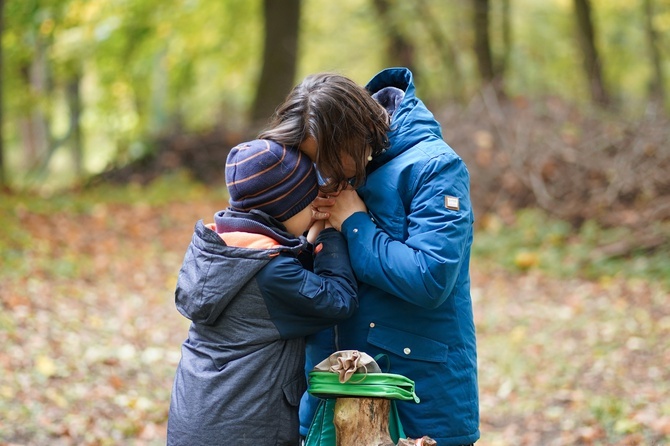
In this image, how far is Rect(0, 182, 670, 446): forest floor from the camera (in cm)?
555

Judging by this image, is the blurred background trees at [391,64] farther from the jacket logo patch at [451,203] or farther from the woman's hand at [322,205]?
the jacket logo patch at [451,203]

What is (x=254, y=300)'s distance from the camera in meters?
2.59

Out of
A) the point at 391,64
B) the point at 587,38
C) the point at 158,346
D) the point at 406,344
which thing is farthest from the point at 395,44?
the point at 406,344

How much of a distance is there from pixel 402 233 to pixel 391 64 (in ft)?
56.9

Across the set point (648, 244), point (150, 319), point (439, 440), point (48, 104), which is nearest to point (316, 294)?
point (439, 440)

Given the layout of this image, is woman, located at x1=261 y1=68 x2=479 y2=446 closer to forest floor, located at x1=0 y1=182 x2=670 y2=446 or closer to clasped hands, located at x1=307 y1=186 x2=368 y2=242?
clasped hands, located at x1=307 y1=186 x2=368 y2=242

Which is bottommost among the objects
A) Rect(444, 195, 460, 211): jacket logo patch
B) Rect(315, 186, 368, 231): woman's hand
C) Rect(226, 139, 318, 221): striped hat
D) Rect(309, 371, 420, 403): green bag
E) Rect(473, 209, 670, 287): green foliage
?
Rect(473, 209, 670, 287): green foliage

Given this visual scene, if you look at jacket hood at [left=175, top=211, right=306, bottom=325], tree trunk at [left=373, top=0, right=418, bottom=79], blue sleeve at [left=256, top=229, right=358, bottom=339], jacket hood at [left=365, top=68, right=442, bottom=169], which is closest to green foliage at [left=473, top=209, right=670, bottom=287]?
jacket hood at [left=365, top=68, right=442, bottom=169]

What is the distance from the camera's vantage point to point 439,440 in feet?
8.96

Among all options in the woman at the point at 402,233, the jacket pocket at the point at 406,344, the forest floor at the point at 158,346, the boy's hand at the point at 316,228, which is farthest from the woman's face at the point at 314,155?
the forest floor at the point at 158,346

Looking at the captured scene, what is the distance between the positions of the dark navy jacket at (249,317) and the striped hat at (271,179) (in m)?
0.05

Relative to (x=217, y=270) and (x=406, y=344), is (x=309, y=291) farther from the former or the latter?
(x=406, y=344)

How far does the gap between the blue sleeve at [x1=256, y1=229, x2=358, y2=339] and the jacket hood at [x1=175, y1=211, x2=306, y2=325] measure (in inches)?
1.6

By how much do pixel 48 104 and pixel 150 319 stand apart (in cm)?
892
